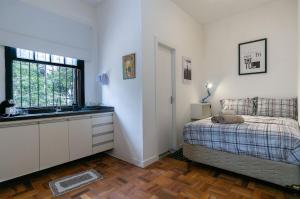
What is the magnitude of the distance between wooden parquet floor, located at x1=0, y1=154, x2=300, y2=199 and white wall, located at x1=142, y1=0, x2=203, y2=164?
41cm

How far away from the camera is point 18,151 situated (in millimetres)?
1949

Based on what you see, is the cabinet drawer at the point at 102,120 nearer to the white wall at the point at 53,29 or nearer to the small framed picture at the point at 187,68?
the white wall at the point at 53,29

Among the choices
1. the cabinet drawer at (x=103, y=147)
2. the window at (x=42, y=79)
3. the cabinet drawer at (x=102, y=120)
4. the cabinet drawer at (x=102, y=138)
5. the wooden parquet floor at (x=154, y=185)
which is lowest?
the wooden parquet floor at (x=154, y=185)

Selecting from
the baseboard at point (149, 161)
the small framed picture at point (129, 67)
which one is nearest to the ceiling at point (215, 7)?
the small framed picture at point (129, 67)

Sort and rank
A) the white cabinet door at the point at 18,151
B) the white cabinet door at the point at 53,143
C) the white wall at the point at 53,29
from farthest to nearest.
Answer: the white wall at the point at 53,29 < the white cabinet door at the point at 53,143 < the white cabinet door at the point at 18,151

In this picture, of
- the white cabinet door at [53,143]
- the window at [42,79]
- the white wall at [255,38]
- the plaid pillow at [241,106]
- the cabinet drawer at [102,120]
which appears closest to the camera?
the white cabinet door at [53,143]

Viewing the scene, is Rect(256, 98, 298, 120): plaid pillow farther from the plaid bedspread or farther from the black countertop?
the black countertop

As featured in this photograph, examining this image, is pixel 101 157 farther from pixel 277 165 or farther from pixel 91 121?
pixel 277 165

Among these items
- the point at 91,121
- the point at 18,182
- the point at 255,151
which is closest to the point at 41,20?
the point at 91,121

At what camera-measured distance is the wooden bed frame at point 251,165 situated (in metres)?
1.74

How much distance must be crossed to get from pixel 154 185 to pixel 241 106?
2445mm

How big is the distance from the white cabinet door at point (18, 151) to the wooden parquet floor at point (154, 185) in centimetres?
22

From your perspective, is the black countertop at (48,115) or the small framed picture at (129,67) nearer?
the black countertop at (48,115)

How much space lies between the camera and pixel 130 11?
2.59 m
